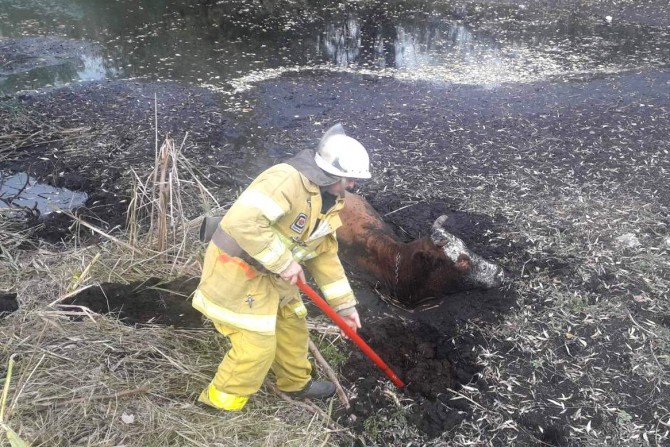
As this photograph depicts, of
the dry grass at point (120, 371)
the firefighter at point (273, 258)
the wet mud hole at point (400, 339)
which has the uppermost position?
the firefighter at point (273, 258)

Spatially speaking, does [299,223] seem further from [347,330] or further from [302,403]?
[302,403]

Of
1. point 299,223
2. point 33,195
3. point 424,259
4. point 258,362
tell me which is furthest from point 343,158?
point 33,195

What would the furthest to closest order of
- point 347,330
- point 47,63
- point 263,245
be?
point 47,63, point 347,330, point 263,245

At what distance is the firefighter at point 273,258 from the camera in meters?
2.57

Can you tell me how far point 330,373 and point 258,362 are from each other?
2.31 ft

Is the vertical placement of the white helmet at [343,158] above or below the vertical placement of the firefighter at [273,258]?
above

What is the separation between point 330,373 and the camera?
3422 mm

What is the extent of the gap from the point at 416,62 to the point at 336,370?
610 cm

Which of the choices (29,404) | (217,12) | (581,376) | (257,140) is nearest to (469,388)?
(581,376)

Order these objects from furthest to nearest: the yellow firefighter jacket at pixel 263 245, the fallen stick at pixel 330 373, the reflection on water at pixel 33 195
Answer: the reflection on water at pixel 33 195 < the fallen stick at pixel 330 373 < the yellow firefighter jacket at pixel 263 245

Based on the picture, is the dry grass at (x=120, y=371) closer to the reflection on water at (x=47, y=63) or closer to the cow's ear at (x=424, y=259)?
the cow's ear at (x=424, y=259)

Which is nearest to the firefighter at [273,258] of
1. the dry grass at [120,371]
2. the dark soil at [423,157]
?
the dry grass at [120,371]

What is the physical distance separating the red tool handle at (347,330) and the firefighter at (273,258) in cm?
9

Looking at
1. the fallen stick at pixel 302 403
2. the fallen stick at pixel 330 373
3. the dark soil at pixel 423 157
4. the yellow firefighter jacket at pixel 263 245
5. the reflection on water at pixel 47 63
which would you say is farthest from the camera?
the reflection on water at pixel 47 63
